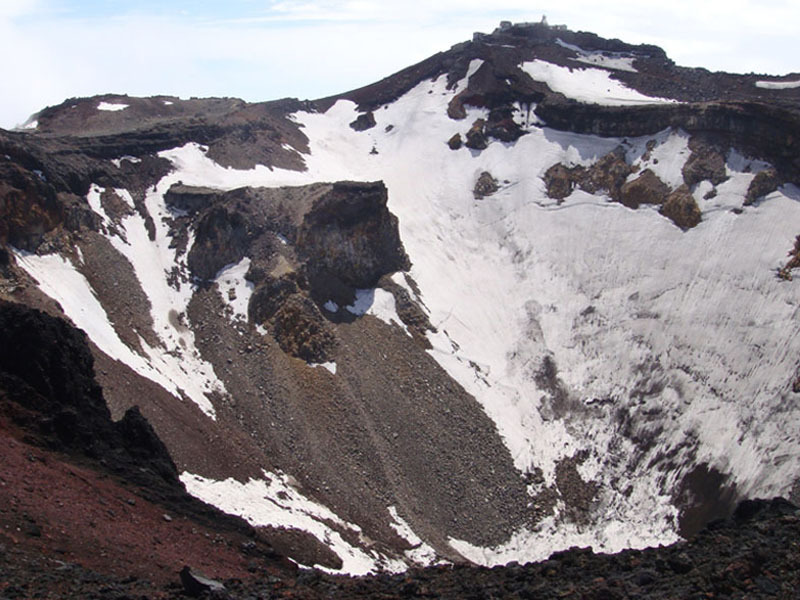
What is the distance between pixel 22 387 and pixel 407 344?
103 feet

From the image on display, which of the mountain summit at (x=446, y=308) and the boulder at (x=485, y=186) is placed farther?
the boulder at (x=485, y=186)

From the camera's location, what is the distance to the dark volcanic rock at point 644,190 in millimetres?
64500

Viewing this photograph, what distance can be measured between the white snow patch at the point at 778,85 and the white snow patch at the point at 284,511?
6207 cm

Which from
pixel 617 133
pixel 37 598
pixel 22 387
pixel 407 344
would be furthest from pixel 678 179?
pixel 37 598

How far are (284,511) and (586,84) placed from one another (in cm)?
6110

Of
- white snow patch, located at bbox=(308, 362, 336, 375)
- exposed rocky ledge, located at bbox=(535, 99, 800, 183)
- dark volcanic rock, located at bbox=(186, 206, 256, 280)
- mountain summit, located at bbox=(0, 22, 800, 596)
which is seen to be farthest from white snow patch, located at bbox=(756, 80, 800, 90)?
white snow patch, located at bbox=(308, 362, 336, 375)

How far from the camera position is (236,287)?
2100 inches

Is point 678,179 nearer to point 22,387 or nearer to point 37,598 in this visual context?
point 22,387

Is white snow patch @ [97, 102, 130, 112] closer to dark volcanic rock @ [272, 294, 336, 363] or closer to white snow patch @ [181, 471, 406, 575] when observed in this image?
dark volcanic rock @ [272, 294, 336, 363]

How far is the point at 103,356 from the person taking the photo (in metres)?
40.3

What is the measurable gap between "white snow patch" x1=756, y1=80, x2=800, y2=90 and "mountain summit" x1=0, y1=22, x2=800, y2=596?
1.63ft

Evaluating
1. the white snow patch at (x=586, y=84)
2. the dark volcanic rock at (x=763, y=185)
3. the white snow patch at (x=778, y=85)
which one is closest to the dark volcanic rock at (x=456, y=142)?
the white snow patch at (x=586, y=84)

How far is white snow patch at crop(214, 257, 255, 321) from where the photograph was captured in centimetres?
5191

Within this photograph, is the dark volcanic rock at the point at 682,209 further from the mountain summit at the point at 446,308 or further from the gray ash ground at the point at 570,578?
the gray ash ground at the point at 570,578
